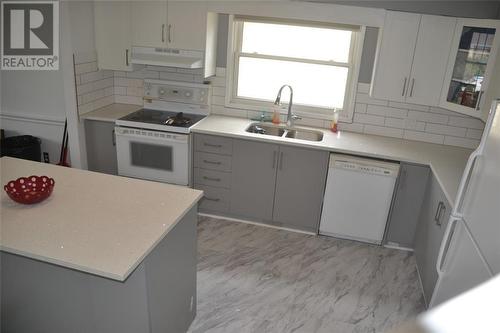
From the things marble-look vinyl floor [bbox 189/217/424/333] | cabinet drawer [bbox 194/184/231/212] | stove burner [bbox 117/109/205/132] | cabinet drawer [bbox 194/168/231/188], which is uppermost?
stove burner [bbox 117/109/205/132]

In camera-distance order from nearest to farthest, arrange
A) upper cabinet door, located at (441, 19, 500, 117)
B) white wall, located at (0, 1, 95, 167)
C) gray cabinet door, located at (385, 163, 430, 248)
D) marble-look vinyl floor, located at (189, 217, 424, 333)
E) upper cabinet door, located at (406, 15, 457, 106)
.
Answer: marble-look vinyl floor, located at (189, 217, 424, 333) → upper cabinet door, located at (441, 19, 500, 117) → upper cabinet door, located at (406, 15, 457, 106) → gray cabinet door, located at (385, 163, 430, 248) → white wall, located at (0, 1, 95, 167)

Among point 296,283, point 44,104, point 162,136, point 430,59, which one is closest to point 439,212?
point 296,283

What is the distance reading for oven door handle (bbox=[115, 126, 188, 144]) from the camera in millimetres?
3684

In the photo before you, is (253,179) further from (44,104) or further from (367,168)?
(44,104)

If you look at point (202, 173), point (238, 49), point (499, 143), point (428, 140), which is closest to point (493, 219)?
point (499, 143)

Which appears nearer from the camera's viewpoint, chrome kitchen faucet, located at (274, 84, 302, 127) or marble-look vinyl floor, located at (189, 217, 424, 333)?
→ marble-look vinyl floor, located at (189, 217, 424, 333)

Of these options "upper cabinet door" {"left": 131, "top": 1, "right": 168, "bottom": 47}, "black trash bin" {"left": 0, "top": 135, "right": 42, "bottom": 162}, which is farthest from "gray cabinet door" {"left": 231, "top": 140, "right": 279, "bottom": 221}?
"black trash bin" {"left": 0, "top": 135, "right": 42, "bottom": 162}

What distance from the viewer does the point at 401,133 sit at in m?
3.79

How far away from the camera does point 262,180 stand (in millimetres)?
3660

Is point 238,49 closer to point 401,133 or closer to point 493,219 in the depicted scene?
point 401,133

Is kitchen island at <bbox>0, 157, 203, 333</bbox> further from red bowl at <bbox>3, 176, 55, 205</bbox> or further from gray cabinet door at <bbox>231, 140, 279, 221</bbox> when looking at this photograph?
gray cabinet door at <bbox>231, 140, 279, 221</bbox>

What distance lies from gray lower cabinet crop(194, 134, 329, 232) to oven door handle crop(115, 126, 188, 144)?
0.49 feet

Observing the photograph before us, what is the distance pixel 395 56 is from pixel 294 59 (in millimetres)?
961

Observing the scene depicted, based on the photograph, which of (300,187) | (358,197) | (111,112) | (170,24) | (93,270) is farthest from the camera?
(111,112)
